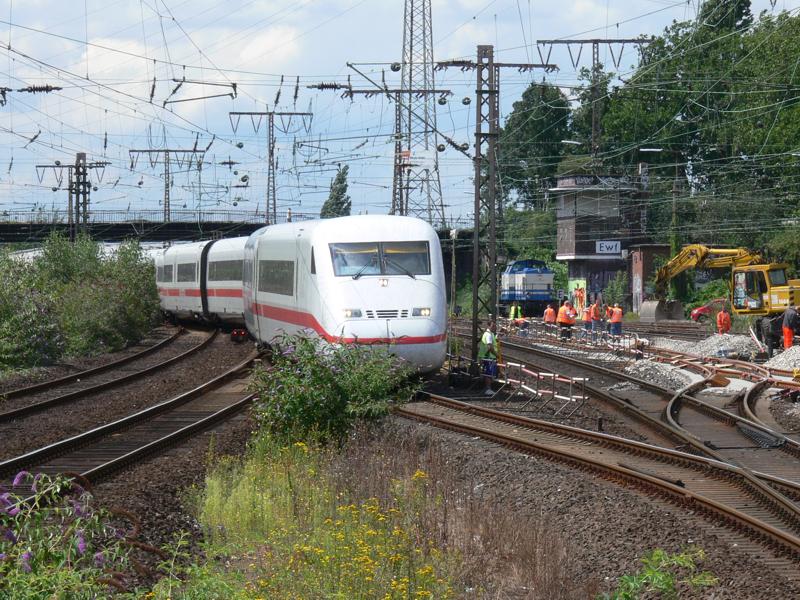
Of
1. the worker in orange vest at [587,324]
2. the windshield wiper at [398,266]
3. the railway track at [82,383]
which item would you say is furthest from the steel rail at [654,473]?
the worker in orange vest at [587,324]

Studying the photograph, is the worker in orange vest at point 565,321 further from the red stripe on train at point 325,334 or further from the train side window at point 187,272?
the red stripe on train at point 325,334

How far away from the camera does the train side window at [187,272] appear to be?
4122 centimetres

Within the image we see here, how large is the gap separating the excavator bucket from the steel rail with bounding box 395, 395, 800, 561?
126 ft

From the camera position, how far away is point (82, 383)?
2461 centimetres

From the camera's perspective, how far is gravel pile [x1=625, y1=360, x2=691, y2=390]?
25703mm

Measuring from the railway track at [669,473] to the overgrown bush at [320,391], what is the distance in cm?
190

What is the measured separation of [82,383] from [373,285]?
849cm

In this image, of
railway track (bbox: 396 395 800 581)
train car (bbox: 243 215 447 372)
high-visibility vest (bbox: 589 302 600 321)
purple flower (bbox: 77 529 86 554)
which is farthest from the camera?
high-visibility vest (bbox: 589 302 600 321)

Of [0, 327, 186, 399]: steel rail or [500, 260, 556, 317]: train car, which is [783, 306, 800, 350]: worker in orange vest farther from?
[500, 260, 556, 317]: train car

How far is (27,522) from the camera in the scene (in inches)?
250

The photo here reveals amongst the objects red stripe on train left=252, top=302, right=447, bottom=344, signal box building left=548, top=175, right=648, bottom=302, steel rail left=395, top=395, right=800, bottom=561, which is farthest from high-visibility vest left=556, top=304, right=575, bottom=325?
signal box building left=548, top=175, right=648, bottom=302

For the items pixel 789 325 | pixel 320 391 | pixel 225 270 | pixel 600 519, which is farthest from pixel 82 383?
pixel 789 325

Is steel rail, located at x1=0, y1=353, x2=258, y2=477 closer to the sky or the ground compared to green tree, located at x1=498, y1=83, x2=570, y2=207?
closer to the ground

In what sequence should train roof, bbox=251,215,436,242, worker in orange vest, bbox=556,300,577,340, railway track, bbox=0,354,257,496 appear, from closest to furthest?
1. railway track, bbox=0,354,257,496
2. train roof, bbox=251,215,436,242
3. worker in orange vest, bbox=556,300,577,340
